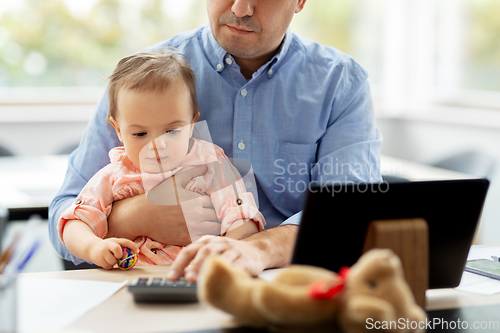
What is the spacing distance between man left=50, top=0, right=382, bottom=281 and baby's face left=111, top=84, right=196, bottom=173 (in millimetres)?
170

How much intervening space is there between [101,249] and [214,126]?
0.54 m

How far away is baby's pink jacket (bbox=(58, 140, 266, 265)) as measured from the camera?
117 centimetres

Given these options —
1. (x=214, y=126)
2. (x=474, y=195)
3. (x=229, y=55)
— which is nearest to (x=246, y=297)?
(x=474, y=195)

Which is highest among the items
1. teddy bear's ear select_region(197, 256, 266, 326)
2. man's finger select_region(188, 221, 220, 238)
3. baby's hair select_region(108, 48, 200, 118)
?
baby's hair select_region(108, 48, 200, 118)

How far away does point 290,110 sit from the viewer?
4.69 feet

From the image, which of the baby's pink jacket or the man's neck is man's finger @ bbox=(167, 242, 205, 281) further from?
the man's neck

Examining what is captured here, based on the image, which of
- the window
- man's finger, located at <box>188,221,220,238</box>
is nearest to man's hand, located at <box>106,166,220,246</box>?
man's finger, located at <box>188,221,220,238</box>

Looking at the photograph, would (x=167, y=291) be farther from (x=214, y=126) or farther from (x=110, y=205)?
(x=214, y=126)

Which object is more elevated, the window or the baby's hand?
the window

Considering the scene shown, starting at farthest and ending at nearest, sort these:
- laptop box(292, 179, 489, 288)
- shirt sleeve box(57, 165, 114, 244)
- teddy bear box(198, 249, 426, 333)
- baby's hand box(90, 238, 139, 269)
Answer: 1. shirt sleeve box(57, 165, 114, 244)
2. baby's hand box(90, 238, 139, 269)
3. laptop box(292, 179, 489, 288)
4. teddy bear box(198, 249, 426, 333)

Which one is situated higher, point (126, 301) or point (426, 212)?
point (426, 212)

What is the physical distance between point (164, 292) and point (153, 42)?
10.8 feet

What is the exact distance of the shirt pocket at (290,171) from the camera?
1402mm

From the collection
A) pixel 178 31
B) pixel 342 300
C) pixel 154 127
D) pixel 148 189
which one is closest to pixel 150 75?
pixel 154 127
